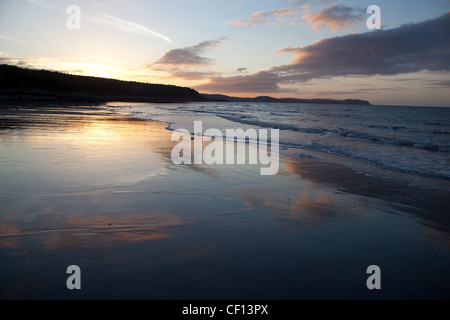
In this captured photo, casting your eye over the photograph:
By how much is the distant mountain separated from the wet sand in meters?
64.6

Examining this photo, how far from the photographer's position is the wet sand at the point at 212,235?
2932mm

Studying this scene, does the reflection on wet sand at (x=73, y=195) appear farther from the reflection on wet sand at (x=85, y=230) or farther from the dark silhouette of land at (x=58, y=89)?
the dark silhouette of land at (x=58, y=89)

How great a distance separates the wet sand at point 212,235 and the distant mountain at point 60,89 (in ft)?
212

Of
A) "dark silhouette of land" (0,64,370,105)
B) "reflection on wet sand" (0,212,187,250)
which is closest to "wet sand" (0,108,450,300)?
"reflection on wet sand" (0,212,187,250)

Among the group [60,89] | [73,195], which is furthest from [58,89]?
[73,195]

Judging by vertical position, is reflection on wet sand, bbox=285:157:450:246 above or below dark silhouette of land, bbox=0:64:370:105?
below


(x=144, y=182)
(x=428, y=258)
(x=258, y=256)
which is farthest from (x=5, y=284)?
(x=428, y=258)

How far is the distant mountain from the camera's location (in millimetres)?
76250

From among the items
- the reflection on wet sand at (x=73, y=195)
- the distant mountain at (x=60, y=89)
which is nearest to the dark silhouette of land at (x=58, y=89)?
the distant mountain at (x=60, y=89)

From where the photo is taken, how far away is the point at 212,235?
4.09m

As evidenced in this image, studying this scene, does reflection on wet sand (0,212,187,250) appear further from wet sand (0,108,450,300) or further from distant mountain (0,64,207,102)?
distant mountain (0,64,207,102)

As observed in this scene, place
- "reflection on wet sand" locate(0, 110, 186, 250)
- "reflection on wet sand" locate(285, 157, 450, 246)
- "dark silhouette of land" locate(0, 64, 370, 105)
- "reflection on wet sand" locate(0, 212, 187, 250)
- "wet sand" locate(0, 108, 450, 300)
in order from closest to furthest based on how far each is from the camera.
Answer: "wet sand" locate(0, 108, 450, 300) < "reflection on wet sand" locate(0, 212, 187, 250) < "reflection on wet sand" locate(0, 110, 186, 250) < "reflection on wet sand" locate(285, 157, 450, 246) < "dark silhouette of land" locate(0, 64, 370, 105)

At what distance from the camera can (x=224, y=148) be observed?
40.9 ft
